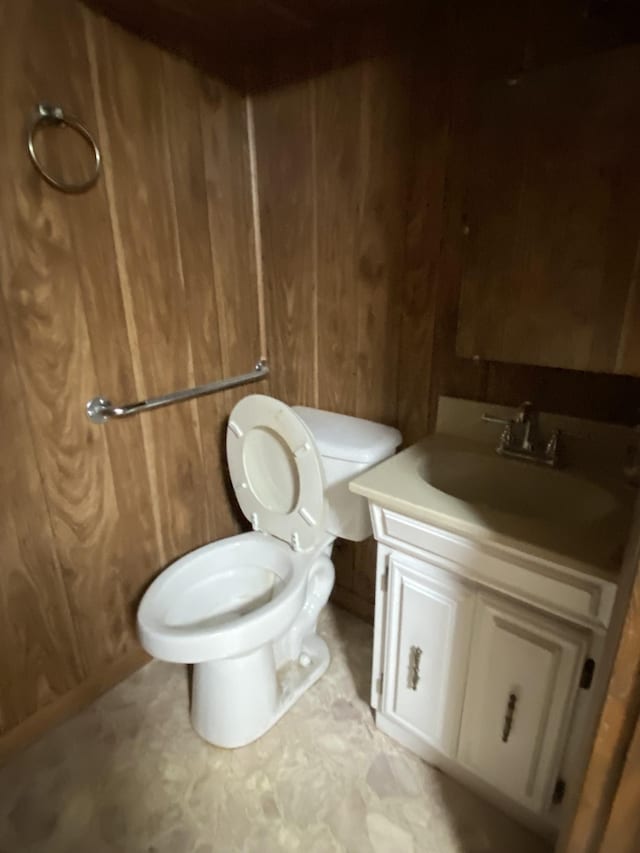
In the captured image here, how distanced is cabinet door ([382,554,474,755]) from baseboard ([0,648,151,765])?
33.1 inches

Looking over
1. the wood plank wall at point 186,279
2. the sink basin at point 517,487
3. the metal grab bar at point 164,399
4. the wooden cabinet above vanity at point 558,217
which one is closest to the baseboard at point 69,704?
the wood plank wall at point 186,279

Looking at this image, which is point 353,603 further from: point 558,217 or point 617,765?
point 558,217

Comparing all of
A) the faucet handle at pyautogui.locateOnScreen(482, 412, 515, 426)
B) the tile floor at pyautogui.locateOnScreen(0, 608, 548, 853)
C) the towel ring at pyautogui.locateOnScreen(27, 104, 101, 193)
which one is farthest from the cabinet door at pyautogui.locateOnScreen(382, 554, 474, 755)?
the towel ring at pyautogui.locateOnScreen(27, 104, 101, 193)

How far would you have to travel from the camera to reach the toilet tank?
1275 mm

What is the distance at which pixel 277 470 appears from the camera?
1403 millimetres

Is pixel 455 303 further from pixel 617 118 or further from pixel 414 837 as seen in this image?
pixel 414 837

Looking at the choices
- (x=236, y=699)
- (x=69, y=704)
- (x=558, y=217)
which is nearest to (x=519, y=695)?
(x=236, y=699)

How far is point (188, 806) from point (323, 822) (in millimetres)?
330

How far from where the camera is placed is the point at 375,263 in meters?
1.35

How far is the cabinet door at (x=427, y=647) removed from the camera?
1029 millimetres

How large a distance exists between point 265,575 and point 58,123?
1.26 m

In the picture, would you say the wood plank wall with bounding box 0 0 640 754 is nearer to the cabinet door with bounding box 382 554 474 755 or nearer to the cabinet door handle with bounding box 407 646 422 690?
the cabinet door with bounding box 382 554 474 755

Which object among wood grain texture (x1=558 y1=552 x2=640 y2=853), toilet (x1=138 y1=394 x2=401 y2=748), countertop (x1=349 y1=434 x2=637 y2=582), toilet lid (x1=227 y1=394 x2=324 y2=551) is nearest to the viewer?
wood grain texture (x1=558 y1=552 x2=640 y2=853)

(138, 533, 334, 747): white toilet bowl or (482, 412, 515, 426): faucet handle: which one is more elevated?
(482, 412, 515, 426): faucet handle
